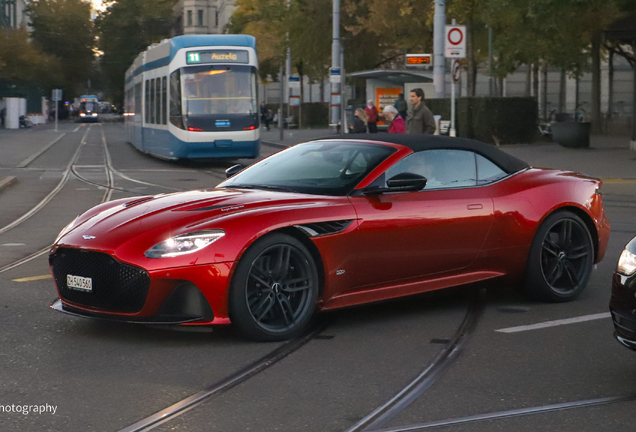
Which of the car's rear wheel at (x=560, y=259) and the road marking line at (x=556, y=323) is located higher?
the car's rear wheel at (x=560, y=259)

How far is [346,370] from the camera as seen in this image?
5434 millimetres

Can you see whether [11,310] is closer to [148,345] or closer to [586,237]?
[148,345]

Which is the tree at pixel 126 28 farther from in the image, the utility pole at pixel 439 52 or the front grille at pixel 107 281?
the front grille at pixel 107 281

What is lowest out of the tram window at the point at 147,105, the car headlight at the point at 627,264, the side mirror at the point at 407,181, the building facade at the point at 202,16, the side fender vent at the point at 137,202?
the car headlight at the point at 627,264

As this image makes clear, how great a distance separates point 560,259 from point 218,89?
1769cm

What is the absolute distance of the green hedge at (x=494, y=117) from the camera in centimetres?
3169

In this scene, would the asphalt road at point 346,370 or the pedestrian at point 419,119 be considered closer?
the asphalt road at point 346,370

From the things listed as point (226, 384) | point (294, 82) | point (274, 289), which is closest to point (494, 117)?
point (294, 82)

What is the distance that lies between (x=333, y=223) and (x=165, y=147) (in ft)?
67.0

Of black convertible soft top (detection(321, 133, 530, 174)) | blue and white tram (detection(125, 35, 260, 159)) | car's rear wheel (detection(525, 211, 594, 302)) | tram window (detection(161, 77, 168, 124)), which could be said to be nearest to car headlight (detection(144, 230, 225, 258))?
black convertible soft top (detection(321, 133, 530, 174))

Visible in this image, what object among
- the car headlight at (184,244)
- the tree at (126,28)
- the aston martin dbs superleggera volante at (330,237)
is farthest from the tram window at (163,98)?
the tree at (126,28)

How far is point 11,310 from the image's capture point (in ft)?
23.2

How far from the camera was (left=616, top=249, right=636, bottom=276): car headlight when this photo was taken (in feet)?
16.2

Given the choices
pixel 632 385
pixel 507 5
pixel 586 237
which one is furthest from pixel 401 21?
pixel 632 385
